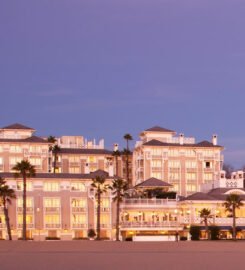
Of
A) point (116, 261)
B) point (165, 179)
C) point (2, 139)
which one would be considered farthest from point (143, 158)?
point (116, 261)

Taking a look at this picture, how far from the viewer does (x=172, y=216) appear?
12156cm

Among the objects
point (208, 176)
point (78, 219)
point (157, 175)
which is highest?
point (157, 175)

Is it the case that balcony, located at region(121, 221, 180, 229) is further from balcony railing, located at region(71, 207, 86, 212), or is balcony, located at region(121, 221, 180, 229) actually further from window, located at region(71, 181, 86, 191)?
window, located at region(71, 181, 86, 191)

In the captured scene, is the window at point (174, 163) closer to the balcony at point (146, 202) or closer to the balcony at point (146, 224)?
the balcony at point (146, 202)

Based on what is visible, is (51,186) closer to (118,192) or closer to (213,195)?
(118,192)

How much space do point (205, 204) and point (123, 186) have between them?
586 inches

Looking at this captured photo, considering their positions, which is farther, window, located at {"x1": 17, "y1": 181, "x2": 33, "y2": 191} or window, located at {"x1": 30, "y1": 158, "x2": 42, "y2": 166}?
window, located at {"x1": 30, "y1": 158, "x2": 42, "y2": 166}

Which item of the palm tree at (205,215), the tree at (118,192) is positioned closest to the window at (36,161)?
the tree at (118,192)

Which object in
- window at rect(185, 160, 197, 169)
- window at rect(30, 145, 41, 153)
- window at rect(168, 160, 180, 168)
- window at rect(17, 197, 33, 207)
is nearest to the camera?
window at rect(17, 197, 33, 207)

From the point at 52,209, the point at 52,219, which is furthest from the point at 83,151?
the point at 52,219

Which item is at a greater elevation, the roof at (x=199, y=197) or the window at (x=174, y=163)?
the window at (x=174, y=163)

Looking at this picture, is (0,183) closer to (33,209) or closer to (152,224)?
(33,209)

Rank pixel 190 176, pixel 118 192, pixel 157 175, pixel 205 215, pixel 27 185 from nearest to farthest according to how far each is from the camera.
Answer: pixel 118 192
pixel 205 215
pixel 27 185
pixel 157 175
pixel 190 176

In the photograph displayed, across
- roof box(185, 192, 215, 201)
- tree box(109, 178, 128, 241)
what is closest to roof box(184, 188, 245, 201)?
roof box(185, 192, 215, 201)
